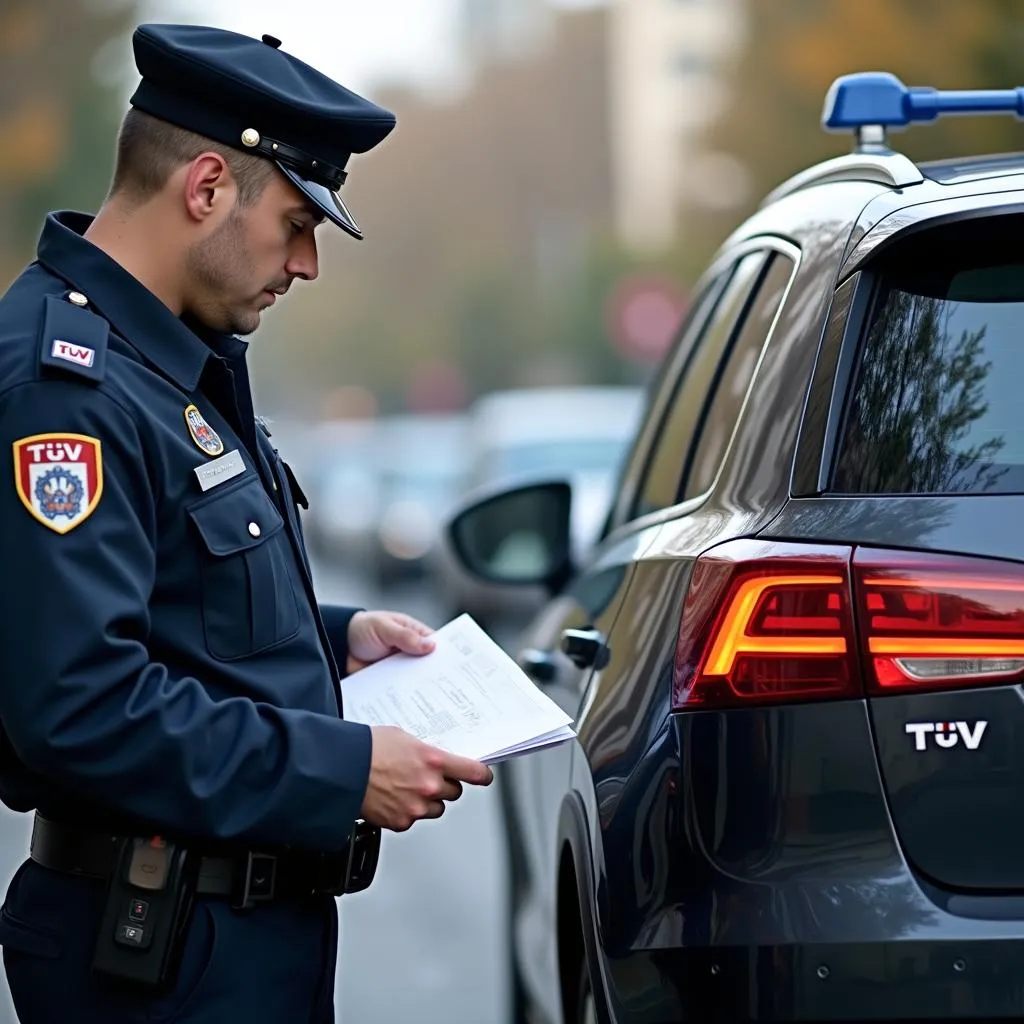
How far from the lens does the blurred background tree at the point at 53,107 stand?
96.2 feet

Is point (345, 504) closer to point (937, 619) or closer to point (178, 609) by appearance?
point (178, 609)

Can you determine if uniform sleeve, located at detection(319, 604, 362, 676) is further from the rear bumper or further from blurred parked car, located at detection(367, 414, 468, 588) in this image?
blurred parked car, located at detection(367, 414, 468, 588)

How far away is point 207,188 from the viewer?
8.40 feet

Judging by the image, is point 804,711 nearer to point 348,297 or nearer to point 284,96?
point 284,96

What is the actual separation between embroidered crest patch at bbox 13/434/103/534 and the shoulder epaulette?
90mm

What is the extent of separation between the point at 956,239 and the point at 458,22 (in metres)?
122

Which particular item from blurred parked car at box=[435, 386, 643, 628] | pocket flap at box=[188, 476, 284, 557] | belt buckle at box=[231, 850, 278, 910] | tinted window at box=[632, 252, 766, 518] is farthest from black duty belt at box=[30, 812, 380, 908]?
blurred parked car at box=[435, 386, 643, 628]

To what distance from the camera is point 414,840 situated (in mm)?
8469

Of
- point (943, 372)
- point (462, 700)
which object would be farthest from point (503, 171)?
point (943, 372)

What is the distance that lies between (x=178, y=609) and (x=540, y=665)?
1482 millimetres

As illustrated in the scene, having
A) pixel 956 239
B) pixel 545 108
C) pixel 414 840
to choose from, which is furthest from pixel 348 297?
pixel 956 239

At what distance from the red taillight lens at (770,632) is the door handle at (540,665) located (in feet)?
3.74

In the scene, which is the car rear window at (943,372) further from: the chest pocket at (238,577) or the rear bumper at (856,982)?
the chest pocket at (238,577)

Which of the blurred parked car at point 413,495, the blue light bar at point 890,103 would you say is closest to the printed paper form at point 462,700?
the blue light bar at point 890,103
